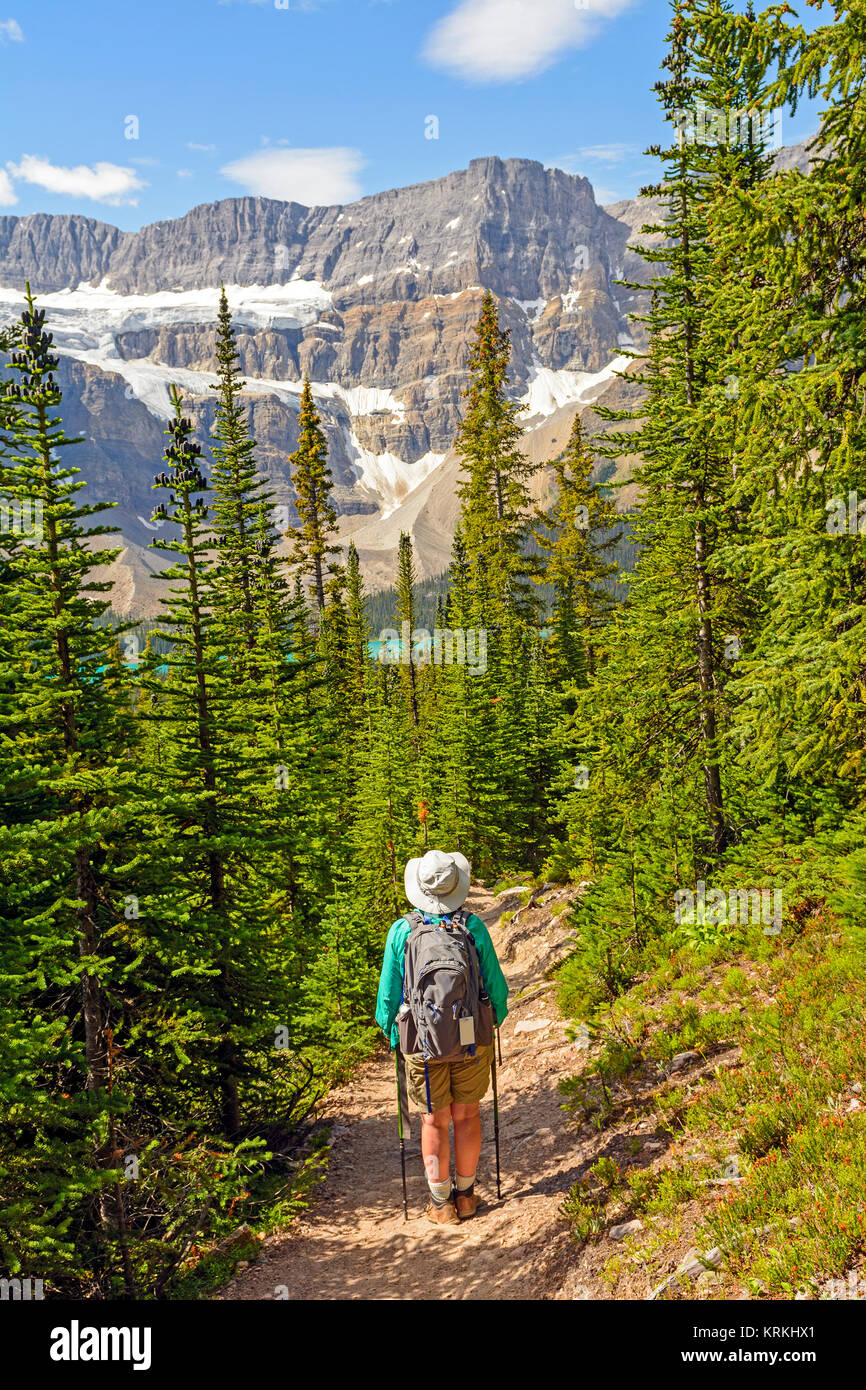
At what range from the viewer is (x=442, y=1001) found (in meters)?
6.12

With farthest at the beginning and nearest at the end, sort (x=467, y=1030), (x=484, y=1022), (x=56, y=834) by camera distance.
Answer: (x=56, y=834) < (x=484, y=1022) < (x=467, y=1030)

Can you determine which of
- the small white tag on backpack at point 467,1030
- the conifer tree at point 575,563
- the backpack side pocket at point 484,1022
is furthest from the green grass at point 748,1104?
the conifer tree at point 575,563

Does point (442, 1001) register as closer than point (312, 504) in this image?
Yes

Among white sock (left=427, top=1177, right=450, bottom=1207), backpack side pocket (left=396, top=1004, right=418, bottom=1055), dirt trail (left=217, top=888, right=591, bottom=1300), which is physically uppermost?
backpack side pocket (left=396, top=1004, right=418, bottom=1055)

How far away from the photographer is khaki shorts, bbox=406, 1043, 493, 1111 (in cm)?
634

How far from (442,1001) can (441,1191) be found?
2.05 meters

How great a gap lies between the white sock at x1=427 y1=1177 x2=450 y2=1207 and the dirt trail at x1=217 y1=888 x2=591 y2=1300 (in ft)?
0.75

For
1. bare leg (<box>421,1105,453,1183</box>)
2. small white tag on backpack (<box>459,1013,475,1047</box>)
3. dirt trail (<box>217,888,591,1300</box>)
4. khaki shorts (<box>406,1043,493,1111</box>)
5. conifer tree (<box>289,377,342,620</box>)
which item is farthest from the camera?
conifer tree (<box>289,377,342,620</box>)

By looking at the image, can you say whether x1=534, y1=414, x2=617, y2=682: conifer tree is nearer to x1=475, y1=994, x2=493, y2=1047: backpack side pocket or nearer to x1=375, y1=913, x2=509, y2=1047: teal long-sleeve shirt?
x1=375, y1=913, x2=509, y2=1047: teal long-sleeve shirt

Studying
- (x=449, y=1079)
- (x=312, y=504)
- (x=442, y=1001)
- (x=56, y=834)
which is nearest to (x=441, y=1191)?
(x=449, y=1079)

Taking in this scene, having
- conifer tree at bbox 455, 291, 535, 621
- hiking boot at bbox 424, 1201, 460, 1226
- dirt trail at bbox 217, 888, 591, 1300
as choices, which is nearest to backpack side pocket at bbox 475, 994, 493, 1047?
dirt trail at bbox 217, 888, 591, 1300

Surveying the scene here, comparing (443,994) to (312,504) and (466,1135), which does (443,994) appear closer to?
(466,1135)

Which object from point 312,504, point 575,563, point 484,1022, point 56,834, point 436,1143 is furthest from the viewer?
point 575,563

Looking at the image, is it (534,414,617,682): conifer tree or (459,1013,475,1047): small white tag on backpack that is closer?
(459,1013,475,1047): small white tag on backpack
